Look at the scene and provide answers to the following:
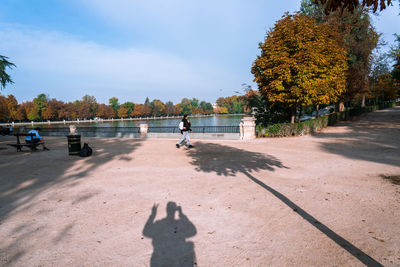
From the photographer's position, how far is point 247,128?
15.6 meters

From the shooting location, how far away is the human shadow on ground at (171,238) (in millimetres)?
2820

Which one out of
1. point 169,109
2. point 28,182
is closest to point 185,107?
point 169,109

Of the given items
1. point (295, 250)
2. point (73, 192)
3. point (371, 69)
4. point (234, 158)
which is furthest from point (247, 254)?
point (371, 69)

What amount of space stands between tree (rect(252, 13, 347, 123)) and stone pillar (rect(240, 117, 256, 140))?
2.30m

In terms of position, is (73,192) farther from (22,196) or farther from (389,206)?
(389,206)

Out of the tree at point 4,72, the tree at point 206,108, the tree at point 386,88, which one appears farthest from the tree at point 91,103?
the tree at point 386,88

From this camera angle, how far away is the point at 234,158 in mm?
9109

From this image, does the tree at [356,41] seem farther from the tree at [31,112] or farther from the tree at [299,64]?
the tree at [31,112]

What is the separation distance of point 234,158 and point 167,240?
243 inches

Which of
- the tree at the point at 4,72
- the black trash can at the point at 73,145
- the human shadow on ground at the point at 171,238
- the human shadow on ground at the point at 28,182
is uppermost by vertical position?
the tree at the point at 4,72

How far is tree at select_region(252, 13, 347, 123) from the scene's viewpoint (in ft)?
48.9

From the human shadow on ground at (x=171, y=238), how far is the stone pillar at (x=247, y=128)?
39.2 feet

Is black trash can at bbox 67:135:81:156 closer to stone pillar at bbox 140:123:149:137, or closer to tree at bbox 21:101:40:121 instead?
stone pillar at bbox 140:123:149:137

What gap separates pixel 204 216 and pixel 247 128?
1216 centimetres
